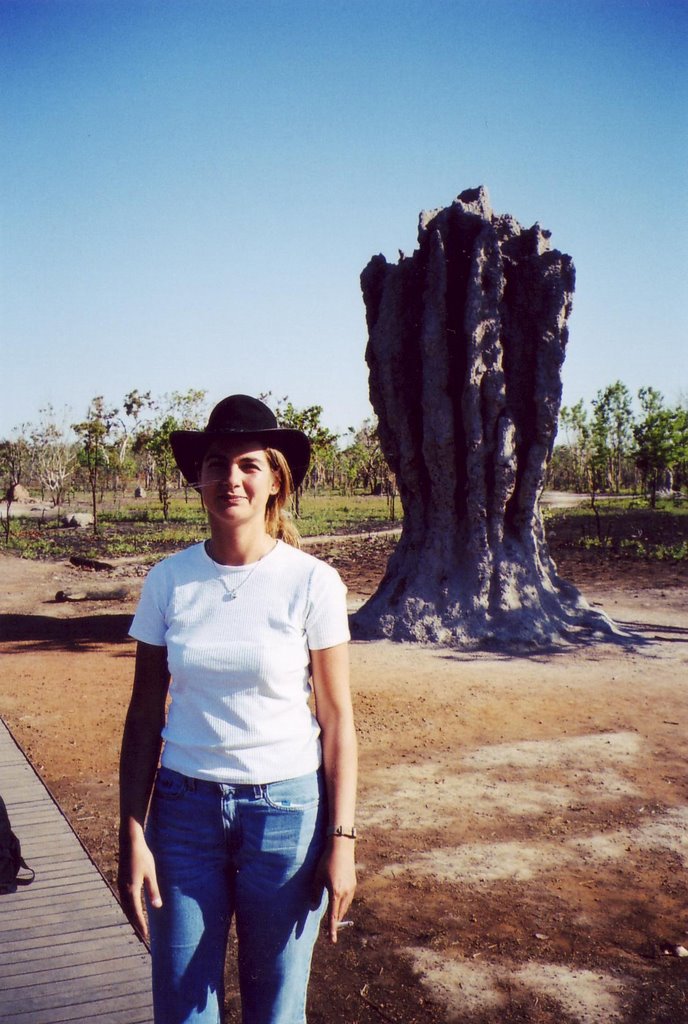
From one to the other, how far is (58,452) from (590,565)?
109 ft

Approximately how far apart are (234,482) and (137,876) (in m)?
0.88

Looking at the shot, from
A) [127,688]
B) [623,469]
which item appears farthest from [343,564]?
[623,469]

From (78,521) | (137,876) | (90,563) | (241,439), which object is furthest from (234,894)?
(78,521)

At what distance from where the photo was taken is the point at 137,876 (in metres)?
1.81

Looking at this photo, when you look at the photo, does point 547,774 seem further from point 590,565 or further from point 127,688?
point 590,565

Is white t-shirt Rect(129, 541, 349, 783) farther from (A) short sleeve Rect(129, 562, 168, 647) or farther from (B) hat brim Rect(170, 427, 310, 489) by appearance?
(B) hat brim Rect(170, 427, 310, 489)

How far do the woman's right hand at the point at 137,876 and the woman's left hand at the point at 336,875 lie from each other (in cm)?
34

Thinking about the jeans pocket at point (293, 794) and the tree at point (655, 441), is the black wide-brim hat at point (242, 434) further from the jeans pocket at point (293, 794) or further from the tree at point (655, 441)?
the tree at point (655, 441)

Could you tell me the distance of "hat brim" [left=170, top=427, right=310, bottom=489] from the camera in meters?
2.02

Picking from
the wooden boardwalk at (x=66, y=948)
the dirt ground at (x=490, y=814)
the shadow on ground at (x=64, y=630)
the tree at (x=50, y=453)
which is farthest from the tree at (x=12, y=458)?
the wooden boardwalk at (x=66, y=948)

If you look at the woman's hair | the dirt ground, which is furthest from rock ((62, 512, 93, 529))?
the woman's hair

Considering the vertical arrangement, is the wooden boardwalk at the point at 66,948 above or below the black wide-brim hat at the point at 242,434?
below

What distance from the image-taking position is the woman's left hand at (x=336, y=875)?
1.80 metres

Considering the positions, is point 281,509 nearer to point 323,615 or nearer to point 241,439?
point 241,439
